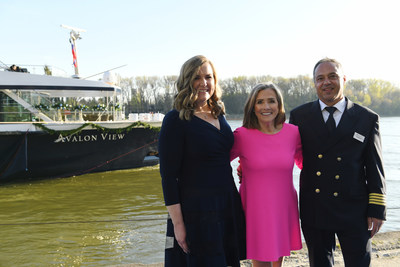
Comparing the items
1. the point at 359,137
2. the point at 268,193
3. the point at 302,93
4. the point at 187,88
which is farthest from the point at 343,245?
the point at 302,93

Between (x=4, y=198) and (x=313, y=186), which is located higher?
(x=313, y=186)

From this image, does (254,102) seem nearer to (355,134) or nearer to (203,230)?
(355,134)

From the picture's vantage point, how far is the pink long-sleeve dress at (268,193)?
7.24ft

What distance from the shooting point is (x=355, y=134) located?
7.05 feet

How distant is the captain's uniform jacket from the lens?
6.97ft

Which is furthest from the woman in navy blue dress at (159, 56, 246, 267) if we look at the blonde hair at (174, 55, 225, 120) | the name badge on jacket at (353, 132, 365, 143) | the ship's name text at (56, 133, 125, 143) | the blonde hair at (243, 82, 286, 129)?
the ship's name text at (56, 133, 125, 143)

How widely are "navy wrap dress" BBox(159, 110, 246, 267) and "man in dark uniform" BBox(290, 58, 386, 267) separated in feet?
2.13

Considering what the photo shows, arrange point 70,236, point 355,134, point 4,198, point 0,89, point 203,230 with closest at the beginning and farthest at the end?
point 203,230, point 355,134, point 70,236, point 4,198, point 0,89

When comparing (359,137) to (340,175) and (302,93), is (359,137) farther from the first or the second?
(302,93)

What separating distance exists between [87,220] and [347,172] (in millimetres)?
5314

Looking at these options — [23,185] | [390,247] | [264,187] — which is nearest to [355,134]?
[264,187]

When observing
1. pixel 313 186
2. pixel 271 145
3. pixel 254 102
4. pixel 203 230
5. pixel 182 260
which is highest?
pixel 254 102

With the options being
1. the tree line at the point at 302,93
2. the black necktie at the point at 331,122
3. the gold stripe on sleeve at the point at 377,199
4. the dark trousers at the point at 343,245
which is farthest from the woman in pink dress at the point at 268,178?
the tree line at the point at 302,93

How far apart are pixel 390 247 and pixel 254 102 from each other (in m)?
2.18
